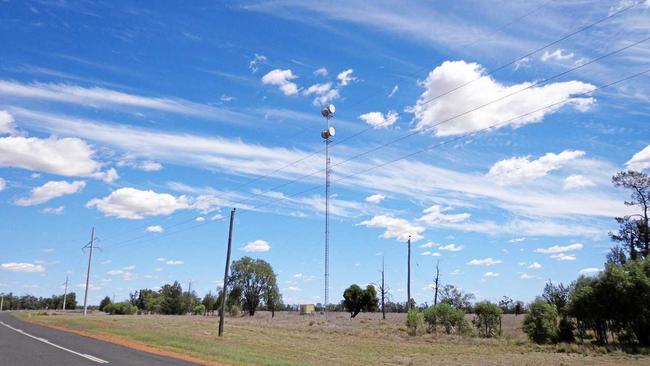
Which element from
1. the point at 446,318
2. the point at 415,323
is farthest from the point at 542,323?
the point at 415,323

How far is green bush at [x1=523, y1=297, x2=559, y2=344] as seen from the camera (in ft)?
136

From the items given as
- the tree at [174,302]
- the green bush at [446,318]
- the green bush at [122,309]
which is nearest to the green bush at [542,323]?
the green bush at [446,318]

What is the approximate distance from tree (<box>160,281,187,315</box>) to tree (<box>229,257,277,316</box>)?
80.3ft

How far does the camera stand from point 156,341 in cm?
3053

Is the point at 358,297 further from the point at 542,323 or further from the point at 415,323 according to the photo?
the point at 542,323

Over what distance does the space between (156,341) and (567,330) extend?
32.0 metres

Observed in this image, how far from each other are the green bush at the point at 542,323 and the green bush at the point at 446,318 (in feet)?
36.3

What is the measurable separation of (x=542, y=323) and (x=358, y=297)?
60.8m

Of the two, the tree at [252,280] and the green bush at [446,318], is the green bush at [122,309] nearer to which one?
the tree at [252,280]

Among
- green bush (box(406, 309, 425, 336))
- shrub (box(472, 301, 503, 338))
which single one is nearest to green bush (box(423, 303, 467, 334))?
green bush (box(406, 309, 425, 336))

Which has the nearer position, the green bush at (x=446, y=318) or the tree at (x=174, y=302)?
the green bush at (x=446, y=318)

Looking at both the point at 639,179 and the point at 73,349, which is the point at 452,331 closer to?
the point at 639,179

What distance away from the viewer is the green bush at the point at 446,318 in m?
53.7

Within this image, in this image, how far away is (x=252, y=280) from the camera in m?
112
